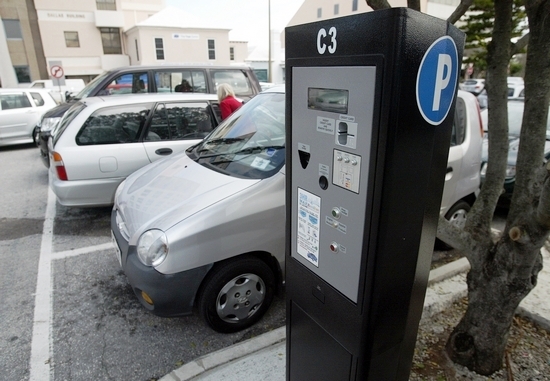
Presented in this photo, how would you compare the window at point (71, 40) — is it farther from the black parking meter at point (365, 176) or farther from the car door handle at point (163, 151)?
the black parking meter at point (365, 176)

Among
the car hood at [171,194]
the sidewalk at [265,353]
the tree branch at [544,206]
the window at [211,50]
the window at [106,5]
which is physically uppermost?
the window at [106,5]

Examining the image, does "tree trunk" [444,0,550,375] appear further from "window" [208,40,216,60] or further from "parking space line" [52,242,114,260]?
"window" [208,40,216,60]

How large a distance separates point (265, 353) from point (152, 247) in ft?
3.36

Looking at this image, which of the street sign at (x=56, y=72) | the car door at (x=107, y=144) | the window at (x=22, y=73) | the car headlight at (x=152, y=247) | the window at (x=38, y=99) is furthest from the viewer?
the window at (x=22, y=73)

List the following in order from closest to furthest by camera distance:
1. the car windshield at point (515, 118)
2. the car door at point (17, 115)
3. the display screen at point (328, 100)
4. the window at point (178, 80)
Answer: the display screen at point (328, 100) → the car windshield at point (515, 118) → the window at point (178, 80) → the car door at point (17, 115)

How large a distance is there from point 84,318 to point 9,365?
57 centimetres

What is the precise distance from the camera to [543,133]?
1.96 meters

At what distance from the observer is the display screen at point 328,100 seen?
132cm

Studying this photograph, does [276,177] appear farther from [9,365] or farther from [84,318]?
[9,365]

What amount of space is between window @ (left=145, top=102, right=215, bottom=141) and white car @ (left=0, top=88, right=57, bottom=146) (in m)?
6.57

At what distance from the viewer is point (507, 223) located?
6.78ft

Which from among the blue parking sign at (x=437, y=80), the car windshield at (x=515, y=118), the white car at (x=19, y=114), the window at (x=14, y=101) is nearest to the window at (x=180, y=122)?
the blue parking sign at (x=437, y=80)

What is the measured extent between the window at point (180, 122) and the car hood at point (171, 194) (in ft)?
5.56

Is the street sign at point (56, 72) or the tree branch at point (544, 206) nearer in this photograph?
the tree branch at point (544, 206)
